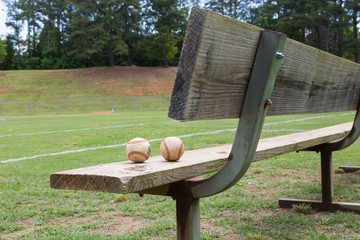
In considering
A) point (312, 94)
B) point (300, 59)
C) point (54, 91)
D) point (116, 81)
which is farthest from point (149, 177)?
point (116, 81)

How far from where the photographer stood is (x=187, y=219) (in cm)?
187

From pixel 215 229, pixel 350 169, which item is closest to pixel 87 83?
pixel 350 169

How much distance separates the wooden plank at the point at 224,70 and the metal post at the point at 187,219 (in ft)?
1.55

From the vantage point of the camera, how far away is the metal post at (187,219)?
1.87m

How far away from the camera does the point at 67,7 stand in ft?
225

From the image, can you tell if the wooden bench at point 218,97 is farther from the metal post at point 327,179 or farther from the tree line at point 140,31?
the tree line at point 140,31

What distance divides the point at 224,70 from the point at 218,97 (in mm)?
138

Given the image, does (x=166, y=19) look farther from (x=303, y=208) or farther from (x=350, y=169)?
(x=303, y=208)

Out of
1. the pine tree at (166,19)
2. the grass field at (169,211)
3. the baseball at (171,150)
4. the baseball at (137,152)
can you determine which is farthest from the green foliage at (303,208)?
the pine tree at (166,19)

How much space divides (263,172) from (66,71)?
167 feet

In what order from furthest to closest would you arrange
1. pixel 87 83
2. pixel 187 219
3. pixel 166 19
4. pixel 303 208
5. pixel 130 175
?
1. pixel 166 19
2. pixel 87 83
3. pixel 303 208
4. pixel 187 219
5. pixel 130 175

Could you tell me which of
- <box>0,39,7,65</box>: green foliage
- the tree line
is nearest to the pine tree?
the tree line

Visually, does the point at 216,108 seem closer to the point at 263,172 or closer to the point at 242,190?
the point at 242,190

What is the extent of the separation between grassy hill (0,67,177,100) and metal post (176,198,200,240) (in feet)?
140
